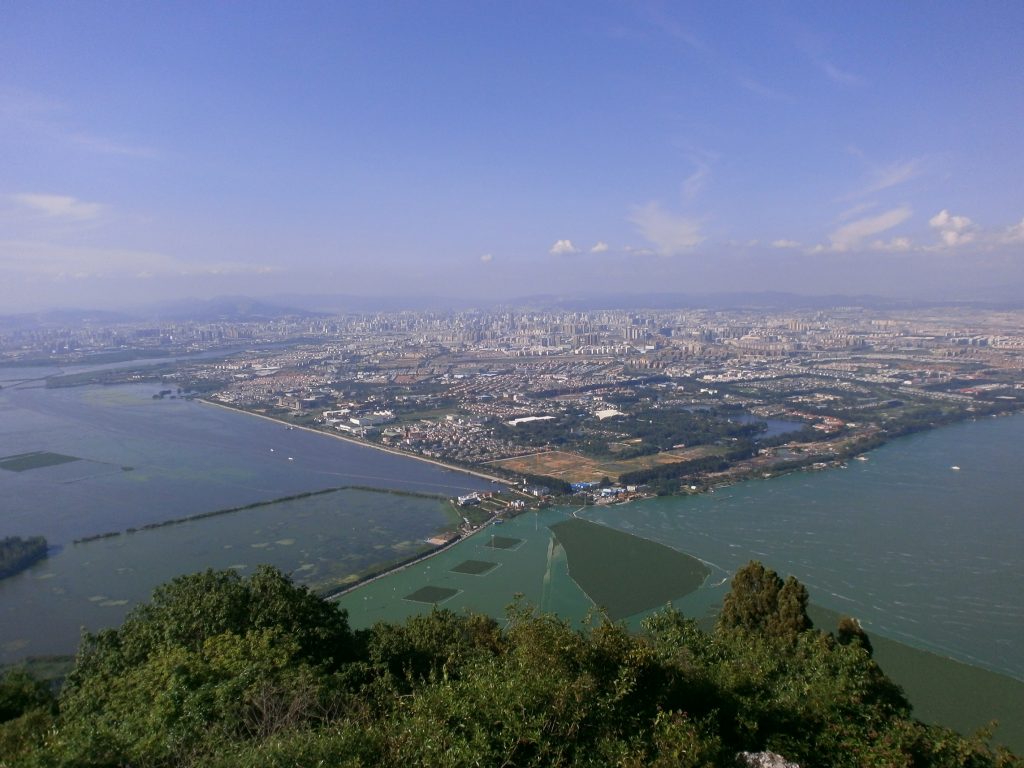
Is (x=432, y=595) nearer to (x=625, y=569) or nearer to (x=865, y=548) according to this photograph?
(x=625, y=569)

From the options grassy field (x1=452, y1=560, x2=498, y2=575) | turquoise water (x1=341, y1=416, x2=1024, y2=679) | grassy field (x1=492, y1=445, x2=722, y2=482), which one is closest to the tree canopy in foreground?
turquoise water (x1=341, y1=416, x2=1024, y2=679)

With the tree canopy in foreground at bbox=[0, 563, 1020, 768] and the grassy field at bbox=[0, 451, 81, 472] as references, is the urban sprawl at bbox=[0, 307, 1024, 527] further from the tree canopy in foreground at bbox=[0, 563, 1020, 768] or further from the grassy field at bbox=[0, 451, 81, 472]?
the tree canopy in foreground at bbox=[0, 563, 1020, 768]

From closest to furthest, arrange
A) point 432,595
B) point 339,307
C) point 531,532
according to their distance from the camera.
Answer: point 432,595 < point 531,532 < point 339,307

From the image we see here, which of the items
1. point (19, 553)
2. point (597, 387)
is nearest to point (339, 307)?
point (597, 387)

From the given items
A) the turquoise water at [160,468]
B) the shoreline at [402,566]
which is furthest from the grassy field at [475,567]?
the turquoise water at [160,468]

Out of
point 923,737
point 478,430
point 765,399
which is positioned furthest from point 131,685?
point 765,399

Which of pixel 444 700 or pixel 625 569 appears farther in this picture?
pixel 625 569
